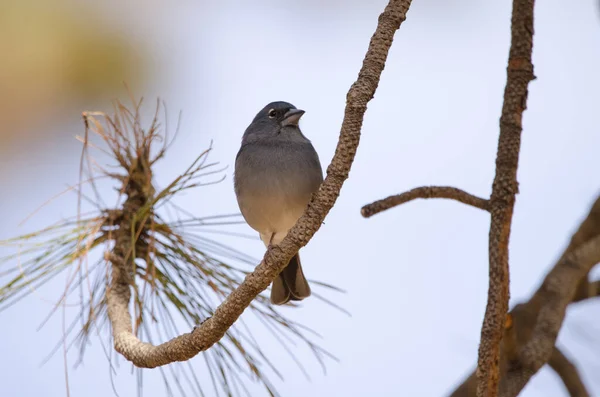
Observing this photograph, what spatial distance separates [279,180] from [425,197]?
127 cm

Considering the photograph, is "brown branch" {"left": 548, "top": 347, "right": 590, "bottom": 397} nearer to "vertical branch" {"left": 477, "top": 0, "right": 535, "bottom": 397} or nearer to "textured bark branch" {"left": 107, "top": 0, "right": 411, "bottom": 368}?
"vertical branch" {"left": 477, "top": 0, "right": 535, "bottom": 397}

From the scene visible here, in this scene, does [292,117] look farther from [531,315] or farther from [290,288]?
[531,315]

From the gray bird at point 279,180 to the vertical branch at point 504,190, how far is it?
47.4 inches

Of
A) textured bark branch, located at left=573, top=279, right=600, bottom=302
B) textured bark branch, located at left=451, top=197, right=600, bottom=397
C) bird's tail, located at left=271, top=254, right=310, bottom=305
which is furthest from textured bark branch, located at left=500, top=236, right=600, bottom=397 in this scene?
bird's tail, located at left=271, top=254, right=310, bottom=305

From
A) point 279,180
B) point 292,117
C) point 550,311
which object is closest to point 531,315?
point 550,311

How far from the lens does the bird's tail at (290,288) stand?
14.5 ft

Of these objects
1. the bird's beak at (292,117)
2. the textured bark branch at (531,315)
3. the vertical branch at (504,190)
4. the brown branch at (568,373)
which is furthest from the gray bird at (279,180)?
the brown branch at (568,373)

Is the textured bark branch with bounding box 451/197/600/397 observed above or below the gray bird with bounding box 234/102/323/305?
below

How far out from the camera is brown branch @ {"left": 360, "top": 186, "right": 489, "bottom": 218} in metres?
2.94

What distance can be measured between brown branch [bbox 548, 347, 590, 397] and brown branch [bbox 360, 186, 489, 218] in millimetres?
1306

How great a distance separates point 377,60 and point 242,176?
1.77m

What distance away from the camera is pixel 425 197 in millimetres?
3088

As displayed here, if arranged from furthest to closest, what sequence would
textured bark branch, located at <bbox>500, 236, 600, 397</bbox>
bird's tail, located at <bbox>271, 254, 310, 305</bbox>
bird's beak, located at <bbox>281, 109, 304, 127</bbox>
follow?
bird's beak, located at <bbox>281, 109, 304, 127</bbox>, bird's tail, located at <bbox>271, 254, 310, 305</bbox>, textured bark branch, located at <bbox>500, 236, 600, 397</bbox>

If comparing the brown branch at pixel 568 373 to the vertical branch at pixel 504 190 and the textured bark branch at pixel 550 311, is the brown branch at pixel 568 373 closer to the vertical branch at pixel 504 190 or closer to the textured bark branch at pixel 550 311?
the textured bark branch at pixel 550 311
